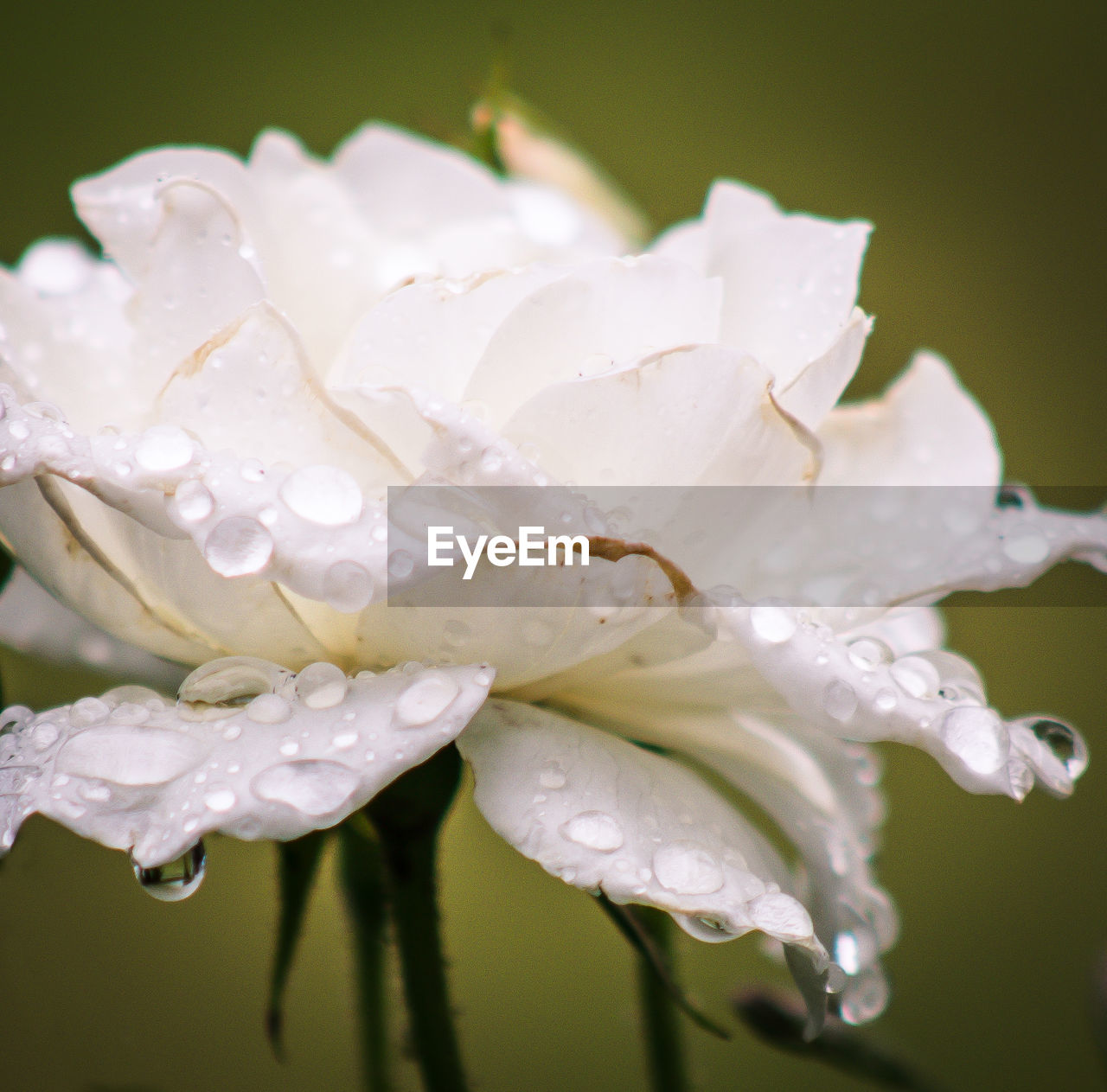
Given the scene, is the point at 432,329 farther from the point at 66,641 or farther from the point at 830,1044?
the point at 830,1044

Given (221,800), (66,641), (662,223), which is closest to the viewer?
(221,800)

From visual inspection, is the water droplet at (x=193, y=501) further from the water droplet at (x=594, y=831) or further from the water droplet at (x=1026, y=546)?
the water droplet at (x=1026, y=546)

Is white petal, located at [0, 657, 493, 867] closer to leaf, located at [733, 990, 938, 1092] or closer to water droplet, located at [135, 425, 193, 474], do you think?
water droplet, located at [135, 425, 193, 474]

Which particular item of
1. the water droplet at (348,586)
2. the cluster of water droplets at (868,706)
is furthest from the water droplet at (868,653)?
the water droplet at (348,586)

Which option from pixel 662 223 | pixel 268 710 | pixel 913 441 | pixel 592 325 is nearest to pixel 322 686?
pixel 268 710

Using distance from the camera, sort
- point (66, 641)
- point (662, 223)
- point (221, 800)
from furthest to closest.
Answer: point (662, 223) < point (66, 641) < point (221, 800)

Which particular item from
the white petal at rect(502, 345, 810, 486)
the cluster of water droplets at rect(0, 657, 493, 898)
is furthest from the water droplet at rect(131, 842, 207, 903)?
the white petal at rect(502, 345, 810, 486)
